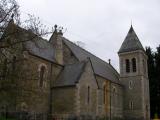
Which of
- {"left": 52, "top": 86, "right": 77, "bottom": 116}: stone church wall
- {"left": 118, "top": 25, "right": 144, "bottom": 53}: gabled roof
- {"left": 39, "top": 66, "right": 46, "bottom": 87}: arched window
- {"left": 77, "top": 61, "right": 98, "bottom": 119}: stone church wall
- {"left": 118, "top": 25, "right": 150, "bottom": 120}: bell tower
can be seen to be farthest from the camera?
{"left": 118, "top": 25, "right": 144, "bottom": 53}: gabled roof

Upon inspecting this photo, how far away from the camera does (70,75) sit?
3466cm

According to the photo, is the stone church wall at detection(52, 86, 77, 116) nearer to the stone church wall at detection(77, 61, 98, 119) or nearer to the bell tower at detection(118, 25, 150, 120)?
the stone church wall at detection(77, 61, 98, 119)

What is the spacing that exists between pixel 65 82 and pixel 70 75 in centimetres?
139

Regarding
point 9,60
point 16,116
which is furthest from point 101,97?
point 9,60

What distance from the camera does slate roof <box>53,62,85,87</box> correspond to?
33122mm

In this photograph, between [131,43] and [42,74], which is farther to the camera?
[131,43]

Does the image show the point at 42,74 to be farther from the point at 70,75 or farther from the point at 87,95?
the point at 87,95

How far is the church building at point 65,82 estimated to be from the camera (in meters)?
16.5

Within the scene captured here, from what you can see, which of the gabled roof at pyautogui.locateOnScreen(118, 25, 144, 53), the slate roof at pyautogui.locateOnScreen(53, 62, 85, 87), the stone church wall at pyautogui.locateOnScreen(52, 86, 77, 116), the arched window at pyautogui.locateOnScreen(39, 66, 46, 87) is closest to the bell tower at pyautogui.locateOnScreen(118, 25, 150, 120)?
the gabled roof at pyautogui.locateOnScreen(118, 25, 144, 53)

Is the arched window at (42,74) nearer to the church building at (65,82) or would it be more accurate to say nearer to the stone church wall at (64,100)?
the church building at (65,82)

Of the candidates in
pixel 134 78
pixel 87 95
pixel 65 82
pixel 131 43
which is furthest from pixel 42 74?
pixel 131 43

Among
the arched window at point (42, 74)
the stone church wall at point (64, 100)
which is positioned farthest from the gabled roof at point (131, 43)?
the arched window at point (42, 74)

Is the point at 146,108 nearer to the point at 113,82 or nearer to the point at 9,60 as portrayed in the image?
the point at 113,82

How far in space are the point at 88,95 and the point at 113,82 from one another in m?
14.6
